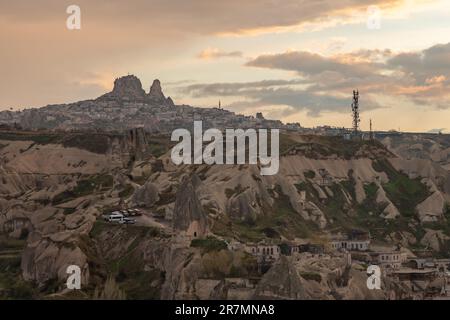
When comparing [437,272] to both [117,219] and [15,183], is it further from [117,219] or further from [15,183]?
[15,183]

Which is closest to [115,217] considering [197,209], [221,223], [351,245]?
[221,223]

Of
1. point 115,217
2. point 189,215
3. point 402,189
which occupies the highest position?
point 402,189

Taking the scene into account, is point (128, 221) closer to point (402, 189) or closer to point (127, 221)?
point (127, 221)

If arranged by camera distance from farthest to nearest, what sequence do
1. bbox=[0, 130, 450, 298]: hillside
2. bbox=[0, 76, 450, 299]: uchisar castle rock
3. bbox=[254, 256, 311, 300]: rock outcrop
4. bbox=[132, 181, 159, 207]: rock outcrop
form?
1. bbox=[132, 181, 159, 207]: rock outcrop
2. bbox=[0, 130, 450, 298]: hillside
3. bbox=[0, 76, 450, 299]: uchisar castle rock
4. bbox=[254, 256, 311, 300]: rock outcrop

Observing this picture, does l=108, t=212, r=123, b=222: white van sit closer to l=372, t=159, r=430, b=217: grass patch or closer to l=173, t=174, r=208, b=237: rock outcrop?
l=173, t=174, r=208, b=237: rock outcrop

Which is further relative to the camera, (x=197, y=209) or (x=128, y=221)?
(x=128, y=221)

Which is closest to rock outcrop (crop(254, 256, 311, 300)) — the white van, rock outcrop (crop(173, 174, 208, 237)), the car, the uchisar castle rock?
the uchisar castle rock

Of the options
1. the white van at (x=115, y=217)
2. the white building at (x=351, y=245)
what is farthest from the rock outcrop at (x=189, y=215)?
the white building at (x=351, y=245)

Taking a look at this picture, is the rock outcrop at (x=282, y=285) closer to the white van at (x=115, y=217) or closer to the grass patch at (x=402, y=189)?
the white van at (x=115, y=217)
